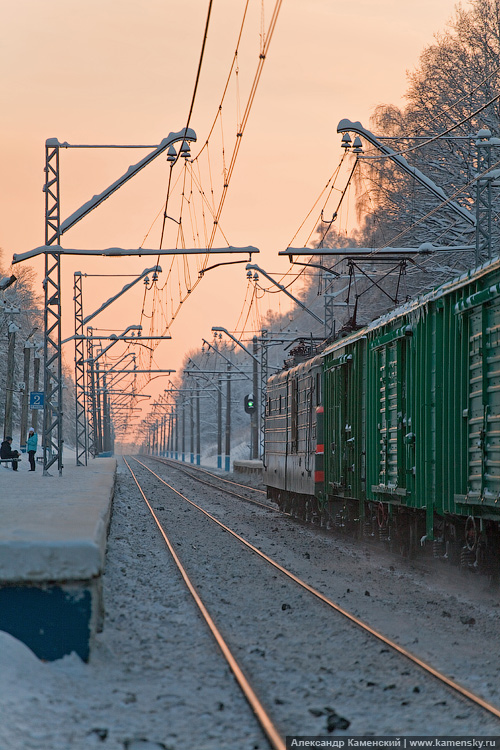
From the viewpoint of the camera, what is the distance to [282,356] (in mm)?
142625

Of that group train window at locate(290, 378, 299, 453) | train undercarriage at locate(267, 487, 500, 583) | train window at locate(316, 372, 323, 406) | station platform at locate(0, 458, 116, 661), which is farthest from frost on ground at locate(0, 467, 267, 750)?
train window at locate(290, 378, 299, 453)

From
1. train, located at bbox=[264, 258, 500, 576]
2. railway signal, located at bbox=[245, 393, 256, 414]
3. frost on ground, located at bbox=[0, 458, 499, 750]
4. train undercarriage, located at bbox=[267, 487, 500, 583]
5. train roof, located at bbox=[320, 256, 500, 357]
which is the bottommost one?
frost on ground, located at bbox=[0, 458, 499, 750]

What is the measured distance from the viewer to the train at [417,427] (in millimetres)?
10938

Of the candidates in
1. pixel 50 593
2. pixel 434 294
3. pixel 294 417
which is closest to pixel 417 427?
pixel 434 294

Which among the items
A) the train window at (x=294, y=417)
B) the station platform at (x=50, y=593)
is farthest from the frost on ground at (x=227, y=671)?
the train window at (x=294, y=417)

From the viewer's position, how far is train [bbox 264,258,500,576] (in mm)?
10938

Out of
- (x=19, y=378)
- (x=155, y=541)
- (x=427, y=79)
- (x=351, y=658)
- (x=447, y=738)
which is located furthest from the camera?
(x=19, y=378)

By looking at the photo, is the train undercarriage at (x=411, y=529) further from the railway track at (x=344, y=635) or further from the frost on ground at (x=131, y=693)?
the frost on ground at (x=131, y=693)

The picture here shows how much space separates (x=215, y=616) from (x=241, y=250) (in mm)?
12661

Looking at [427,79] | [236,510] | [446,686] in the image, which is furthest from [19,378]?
[446,686]

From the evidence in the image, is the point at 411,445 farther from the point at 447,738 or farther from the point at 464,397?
the point at 447,738

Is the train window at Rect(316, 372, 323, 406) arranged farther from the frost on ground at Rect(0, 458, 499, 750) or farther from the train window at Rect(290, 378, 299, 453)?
the frost on ground at Rect(0, 458, 499, 750)

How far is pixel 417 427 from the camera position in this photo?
1341 cm

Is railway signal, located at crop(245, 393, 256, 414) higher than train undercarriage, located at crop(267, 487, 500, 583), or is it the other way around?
railway signal, located at crop(245, 393, 256, 414)
